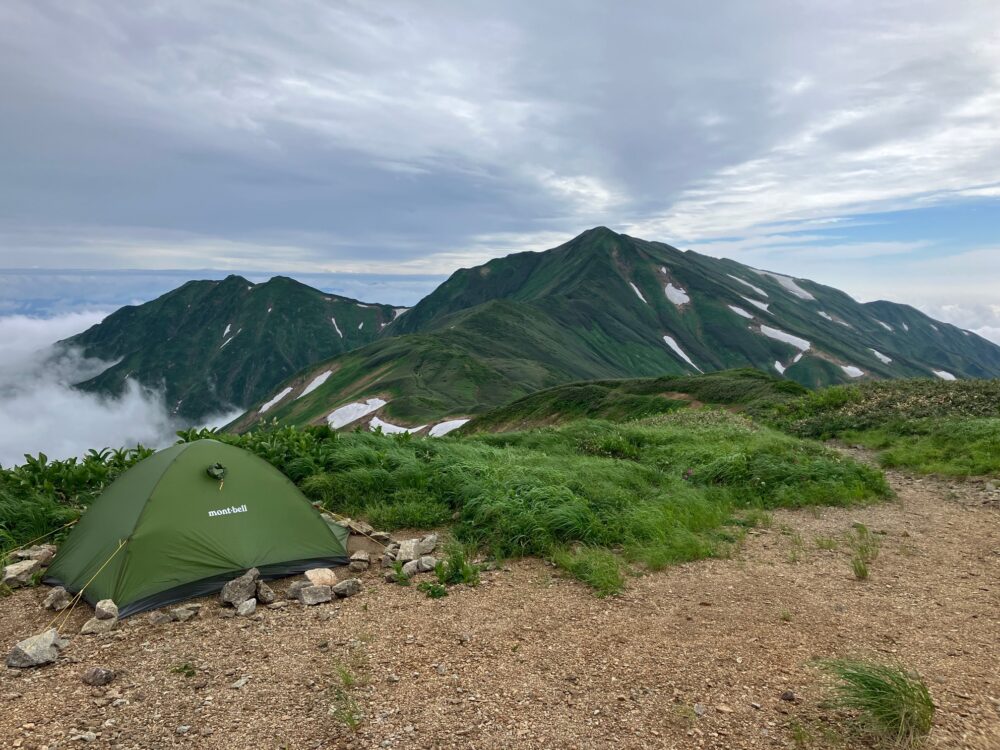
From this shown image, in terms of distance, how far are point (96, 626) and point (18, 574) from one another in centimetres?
239

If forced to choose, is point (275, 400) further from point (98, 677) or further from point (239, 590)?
point (98, 677)

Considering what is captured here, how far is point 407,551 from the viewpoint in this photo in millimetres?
9188

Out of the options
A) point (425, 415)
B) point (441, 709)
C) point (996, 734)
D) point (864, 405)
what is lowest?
point (425, 415)

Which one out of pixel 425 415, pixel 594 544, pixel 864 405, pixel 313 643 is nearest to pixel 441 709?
pixel 313 643

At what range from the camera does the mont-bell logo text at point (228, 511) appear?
8563 millimetres

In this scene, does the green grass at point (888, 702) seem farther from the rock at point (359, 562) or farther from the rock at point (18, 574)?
the rock at point (18, 574)

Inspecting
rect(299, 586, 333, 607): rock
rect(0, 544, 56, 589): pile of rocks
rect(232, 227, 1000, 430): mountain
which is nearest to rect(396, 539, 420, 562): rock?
rect(299, 586, 333, 607): rock

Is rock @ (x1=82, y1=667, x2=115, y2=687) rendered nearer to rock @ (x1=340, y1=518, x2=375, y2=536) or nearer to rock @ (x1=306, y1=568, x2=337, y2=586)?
rock @ (x1=306, y1=568, x2=337, y2=586)

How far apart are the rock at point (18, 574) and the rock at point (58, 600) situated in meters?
0.92

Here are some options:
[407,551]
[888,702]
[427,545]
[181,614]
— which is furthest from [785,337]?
[181,614]

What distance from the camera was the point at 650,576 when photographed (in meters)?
8.66

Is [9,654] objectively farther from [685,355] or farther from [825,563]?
[685,355]

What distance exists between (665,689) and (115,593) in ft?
23.3

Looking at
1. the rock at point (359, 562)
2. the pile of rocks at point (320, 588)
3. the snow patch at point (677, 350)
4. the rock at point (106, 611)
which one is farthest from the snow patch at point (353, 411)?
the snow patch at point (677, 350)
